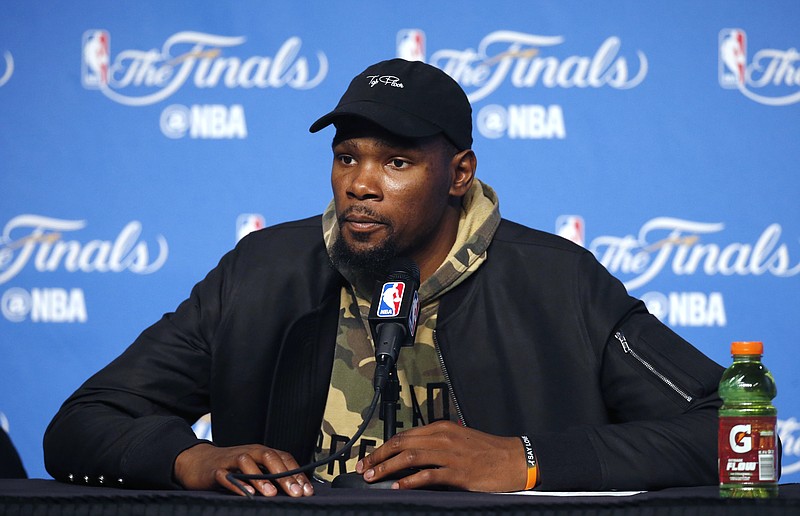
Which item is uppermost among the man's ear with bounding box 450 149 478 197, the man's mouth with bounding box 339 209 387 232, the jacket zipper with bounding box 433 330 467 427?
the man's ear with bounding box 450 149 478 197

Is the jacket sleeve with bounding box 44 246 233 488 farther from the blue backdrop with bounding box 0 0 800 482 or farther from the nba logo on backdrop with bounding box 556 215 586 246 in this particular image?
the nba logo on backdrop with bounding box 556 215 586 246

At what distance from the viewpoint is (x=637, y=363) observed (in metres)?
2.05

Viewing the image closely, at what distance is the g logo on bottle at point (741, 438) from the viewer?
56.2 inches

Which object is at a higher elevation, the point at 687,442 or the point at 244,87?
the point at 244,87

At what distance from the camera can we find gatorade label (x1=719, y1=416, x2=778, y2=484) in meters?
1.42

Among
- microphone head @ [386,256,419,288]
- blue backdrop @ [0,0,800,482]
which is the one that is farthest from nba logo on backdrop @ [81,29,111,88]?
microphone head @ [386,256,419,288]

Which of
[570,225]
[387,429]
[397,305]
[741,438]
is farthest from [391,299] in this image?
[570,225]

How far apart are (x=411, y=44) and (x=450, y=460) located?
2.05 m

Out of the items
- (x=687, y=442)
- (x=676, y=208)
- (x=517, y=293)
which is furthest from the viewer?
(x=676, y=208)

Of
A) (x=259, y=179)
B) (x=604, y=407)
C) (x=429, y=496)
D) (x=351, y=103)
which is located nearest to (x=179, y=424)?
(x=429, y=496)

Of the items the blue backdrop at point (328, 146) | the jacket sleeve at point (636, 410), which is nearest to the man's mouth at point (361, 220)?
the jacket sleeve at point (636, 410)

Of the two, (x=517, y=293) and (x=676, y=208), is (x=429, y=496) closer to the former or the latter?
(x=517, y=293)

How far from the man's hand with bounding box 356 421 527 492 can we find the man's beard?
0.51m

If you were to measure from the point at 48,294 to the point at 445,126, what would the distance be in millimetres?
1801
